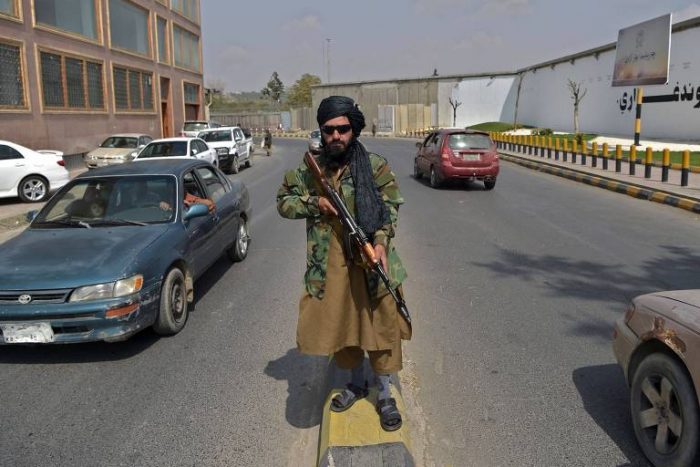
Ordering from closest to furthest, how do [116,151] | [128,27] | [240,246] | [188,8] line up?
[240,246] < [116,151] < [128,27] < [188,8]

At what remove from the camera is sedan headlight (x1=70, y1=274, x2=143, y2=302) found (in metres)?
4.43

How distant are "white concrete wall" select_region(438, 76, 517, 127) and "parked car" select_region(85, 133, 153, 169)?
44.8 meters

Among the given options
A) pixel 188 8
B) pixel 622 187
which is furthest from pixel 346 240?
pixel 188 8

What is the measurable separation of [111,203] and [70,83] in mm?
20185

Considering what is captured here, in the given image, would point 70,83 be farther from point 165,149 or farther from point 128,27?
point 165,149

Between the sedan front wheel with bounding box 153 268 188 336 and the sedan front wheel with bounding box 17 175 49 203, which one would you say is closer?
the sedan front wheel with bounding box 153 268 188 336

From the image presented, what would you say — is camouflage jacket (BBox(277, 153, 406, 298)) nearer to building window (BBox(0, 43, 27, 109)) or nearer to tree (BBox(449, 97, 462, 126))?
building window (BBox(0, 43, 27, 109))

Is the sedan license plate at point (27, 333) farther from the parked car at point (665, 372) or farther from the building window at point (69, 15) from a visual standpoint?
the building window at point (69, 15)

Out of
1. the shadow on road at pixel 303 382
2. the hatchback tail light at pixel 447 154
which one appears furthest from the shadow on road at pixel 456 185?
the shadow on road at pixel 303 382

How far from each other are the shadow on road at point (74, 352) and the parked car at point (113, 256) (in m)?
0.26

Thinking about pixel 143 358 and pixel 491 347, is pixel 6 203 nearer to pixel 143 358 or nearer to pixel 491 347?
pixel 143 358

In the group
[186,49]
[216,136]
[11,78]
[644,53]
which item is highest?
[186,49]

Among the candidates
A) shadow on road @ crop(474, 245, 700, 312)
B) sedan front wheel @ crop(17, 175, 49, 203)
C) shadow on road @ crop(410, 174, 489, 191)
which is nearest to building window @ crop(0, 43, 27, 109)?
sedan front wheel @ crop(17, 175, 49, 203)

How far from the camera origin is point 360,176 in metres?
2.99
